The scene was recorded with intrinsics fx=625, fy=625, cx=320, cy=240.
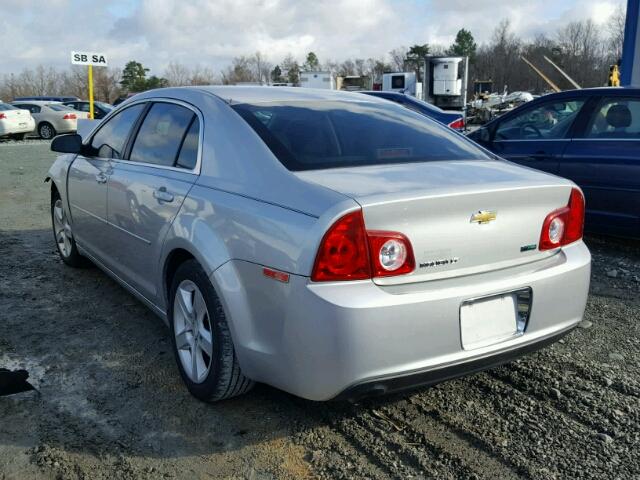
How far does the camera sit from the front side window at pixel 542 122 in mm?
6218

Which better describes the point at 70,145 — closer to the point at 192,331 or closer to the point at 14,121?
the point at 192,331

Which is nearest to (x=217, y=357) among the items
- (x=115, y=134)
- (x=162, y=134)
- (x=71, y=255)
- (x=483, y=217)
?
(x=483, y=217)

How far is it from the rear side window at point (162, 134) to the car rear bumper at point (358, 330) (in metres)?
1.07

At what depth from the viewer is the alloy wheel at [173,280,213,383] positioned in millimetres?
3049

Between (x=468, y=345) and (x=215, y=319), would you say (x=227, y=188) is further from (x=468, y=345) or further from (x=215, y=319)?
(x=468, y=345)

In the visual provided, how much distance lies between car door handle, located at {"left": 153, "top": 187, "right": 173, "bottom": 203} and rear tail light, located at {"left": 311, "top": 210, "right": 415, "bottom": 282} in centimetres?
123

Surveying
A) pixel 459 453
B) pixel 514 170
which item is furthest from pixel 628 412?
pixel 514 170

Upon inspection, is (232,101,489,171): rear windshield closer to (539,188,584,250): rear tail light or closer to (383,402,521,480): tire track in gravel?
(539,188,584,250): rear tail light

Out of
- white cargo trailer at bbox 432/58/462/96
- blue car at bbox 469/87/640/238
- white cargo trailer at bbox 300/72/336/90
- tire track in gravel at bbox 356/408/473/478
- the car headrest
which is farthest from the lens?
white cargo trailer at bbox 300/72/336/90

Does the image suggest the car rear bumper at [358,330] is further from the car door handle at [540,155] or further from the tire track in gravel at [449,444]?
the car door handle at [540,155]

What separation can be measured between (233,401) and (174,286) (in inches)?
26.1

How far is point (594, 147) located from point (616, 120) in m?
0.31

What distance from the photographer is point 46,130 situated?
23250 millimetres

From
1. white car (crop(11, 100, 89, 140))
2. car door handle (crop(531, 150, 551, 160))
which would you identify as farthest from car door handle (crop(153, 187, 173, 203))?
white car (crop(11, 100, 89, 140))
